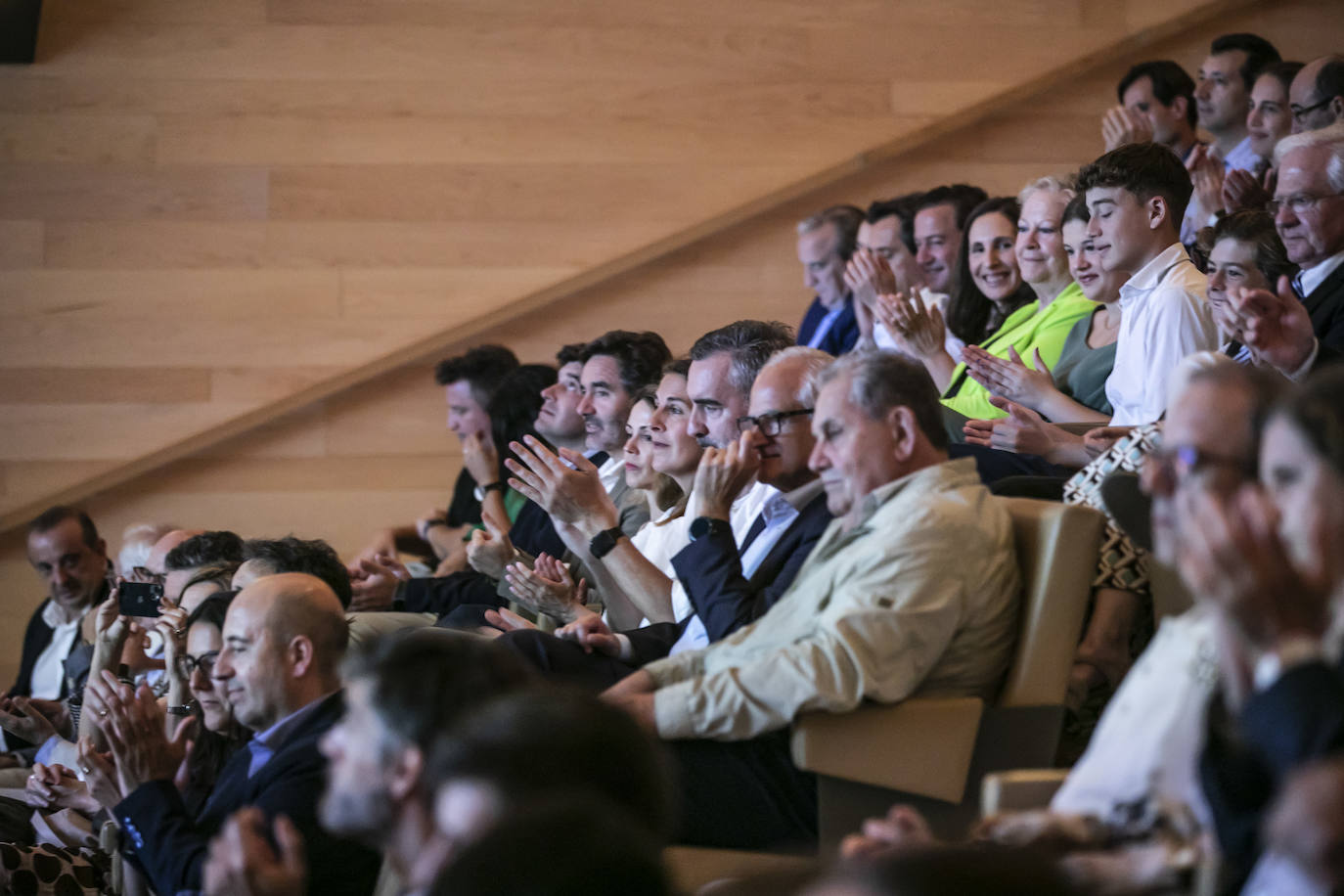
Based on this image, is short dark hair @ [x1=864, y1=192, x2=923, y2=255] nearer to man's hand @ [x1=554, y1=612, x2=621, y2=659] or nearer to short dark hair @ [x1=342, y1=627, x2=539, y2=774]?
man's hand @ [x1=554, y1=612, x2=621, y2=659]

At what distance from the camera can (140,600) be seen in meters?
3.24

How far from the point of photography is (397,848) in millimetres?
1378

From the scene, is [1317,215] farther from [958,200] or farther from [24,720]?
[24,720]

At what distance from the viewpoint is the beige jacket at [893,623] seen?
1.81m

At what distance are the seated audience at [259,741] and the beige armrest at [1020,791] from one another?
0.89 m

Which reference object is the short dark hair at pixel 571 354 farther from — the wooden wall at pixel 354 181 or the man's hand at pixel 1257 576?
the man's hand at pixel 1257 576

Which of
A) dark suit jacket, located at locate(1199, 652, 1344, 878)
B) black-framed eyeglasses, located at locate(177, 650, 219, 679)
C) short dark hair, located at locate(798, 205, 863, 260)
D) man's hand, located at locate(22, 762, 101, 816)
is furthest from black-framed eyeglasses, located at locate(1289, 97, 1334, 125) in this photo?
man's hand, located at locate(22, 762, 101, 816)

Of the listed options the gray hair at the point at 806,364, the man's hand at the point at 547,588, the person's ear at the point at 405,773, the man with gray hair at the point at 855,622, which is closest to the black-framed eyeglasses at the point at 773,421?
the gray hair at the point at 806,364

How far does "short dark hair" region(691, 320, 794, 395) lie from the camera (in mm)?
2797

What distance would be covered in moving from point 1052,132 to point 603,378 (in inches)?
94.1

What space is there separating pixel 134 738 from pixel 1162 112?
11.6 ft

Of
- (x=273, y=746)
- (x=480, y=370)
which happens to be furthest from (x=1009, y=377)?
(x=480, y=370)

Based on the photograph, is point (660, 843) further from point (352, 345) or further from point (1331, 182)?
point (352, 345)

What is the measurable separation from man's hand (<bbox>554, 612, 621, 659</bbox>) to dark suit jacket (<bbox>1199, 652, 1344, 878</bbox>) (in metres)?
1.24
